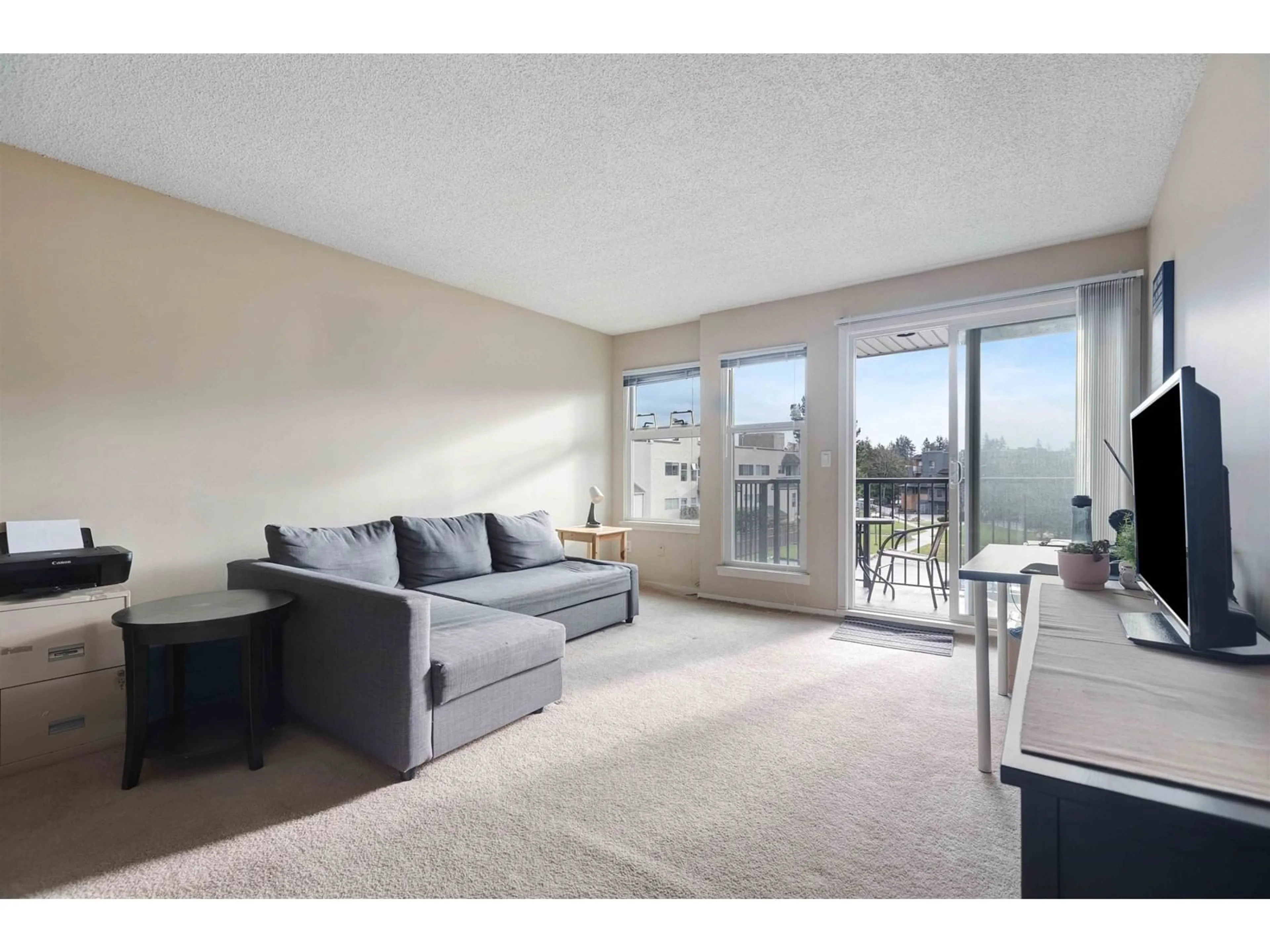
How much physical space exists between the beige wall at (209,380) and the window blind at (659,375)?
4.90 ft

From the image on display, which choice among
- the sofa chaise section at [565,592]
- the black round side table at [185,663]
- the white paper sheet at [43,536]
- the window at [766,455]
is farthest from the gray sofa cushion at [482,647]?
the window at [766,455]

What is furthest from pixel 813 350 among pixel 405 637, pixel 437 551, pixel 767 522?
pixel 405 637

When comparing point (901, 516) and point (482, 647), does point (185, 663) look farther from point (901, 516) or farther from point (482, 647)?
point (901, 516)

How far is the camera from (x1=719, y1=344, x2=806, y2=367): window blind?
447cm

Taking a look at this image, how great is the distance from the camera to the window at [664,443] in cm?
527

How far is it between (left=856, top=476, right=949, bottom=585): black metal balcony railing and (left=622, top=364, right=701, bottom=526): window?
1397 millimetres

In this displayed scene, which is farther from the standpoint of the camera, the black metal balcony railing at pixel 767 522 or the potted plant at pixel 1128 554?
the black metal balcony railing at pixel 767 522

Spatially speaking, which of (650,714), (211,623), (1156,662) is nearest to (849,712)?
(650,714)

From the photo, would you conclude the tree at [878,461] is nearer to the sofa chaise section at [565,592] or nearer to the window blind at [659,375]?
the window blind at [659,375]

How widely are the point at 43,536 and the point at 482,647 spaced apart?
5.82 feet

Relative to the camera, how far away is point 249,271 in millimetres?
3061
